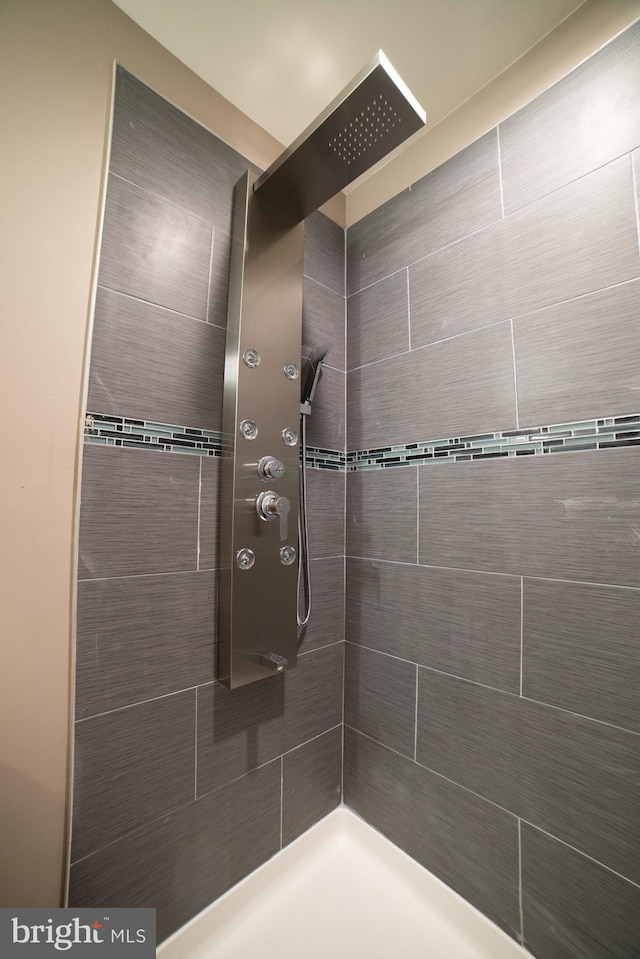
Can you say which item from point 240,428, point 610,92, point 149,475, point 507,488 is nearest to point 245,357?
point 240,428

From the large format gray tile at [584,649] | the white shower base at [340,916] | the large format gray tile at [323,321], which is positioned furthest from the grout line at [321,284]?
the white shower base at [340,916]

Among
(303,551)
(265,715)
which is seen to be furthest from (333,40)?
(265,715)

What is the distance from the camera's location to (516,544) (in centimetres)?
103

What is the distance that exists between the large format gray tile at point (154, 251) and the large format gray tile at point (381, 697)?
48.4 inches

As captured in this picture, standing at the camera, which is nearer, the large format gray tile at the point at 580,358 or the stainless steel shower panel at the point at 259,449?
the large format gray tile at the point at 580,358

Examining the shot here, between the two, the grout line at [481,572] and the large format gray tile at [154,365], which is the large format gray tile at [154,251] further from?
Answer: the grout line at [481,572]

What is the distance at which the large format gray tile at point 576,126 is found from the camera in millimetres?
917

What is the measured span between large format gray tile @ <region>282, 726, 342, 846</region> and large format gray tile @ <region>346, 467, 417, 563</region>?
67 cm

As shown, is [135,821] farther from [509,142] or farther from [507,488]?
[509,142]

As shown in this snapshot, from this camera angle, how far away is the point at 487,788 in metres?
1.05

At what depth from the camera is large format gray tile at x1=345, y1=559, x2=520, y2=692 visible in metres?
1.04

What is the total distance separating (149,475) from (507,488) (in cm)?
94

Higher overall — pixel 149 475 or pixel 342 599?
pixel 149 475

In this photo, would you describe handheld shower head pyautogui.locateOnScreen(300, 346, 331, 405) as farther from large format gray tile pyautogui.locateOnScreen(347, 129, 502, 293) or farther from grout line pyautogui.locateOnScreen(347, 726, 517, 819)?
grout line pyautogui.locateOnScreen(347, 726, 517, 819)
